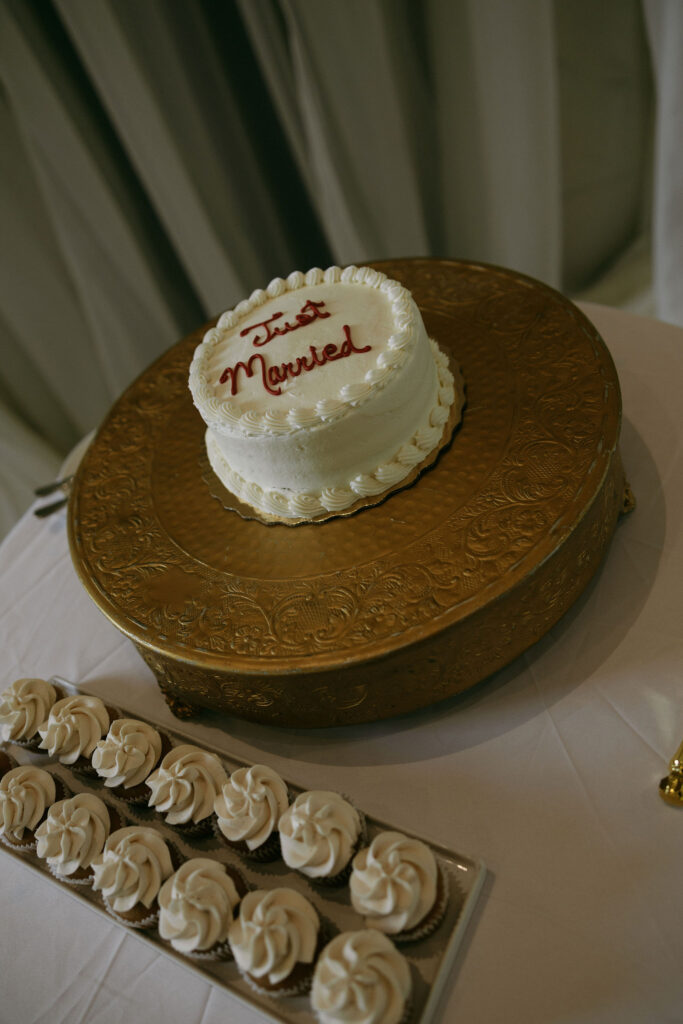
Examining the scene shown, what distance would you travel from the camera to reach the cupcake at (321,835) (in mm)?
1200

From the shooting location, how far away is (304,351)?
5.26 feet

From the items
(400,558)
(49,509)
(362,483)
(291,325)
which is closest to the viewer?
(400,558)

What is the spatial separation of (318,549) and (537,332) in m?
0.71

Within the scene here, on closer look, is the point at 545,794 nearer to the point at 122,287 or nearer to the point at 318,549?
the point at 318,549

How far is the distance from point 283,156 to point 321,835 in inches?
105

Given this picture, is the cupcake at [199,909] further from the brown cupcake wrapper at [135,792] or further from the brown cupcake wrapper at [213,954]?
the brown cupcake wrapper at [135,792]

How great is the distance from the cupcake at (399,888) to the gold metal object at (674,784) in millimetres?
394

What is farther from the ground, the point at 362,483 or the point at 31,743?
the point at 362,483

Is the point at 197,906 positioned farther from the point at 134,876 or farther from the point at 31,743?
the point at 31,743

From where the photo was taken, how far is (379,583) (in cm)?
139

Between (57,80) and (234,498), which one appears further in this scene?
(57,80)

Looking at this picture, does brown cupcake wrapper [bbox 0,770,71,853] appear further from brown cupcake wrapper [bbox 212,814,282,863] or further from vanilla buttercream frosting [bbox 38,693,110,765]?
brown cupcake wrapper [bbox 212,814,282,863]

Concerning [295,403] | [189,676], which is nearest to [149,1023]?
[189,676]

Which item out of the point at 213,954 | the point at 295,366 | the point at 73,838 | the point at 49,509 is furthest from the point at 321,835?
the point at 49,509
